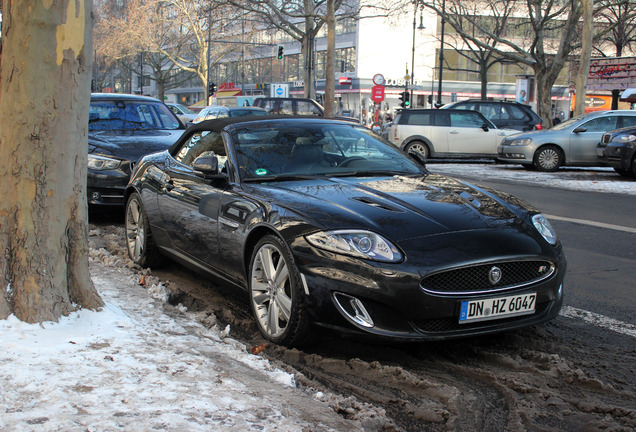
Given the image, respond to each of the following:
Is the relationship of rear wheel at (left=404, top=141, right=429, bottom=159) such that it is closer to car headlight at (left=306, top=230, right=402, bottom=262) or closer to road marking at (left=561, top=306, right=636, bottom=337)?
road marking at (left=561, top=306, right=636, bottom=337)

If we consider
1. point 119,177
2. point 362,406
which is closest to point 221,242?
point 362,406

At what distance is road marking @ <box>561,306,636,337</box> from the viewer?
4.59m

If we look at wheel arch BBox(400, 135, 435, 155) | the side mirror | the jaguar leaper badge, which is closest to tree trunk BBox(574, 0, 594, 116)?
wheel arch BBox(400, 135, 435, 155)

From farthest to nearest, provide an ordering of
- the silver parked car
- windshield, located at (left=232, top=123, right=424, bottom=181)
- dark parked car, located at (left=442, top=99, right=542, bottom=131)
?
dark parked car, located at (left=442, top=99, right=542, bottom=131) → the silver parked car → windshield, located at (left=232, top=123, right=424, bottom=181)

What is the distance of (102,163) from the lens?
29.6ft

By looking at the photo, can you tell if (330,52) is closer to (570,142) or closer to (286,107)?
(286,107)

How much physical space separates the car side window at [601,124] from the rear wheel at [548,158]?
37.6 inches

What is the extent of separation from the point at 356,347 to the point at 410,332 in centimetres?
58

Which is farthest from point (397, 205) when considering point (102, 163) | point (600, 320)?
point (102, 163)

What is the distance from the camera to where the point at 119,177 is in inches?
352

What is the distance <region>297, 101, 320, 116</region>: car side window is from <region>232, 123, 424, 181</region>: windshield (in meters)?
21.2

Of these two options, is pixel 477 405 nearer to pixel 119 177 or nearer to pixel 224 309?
pixel 224 309

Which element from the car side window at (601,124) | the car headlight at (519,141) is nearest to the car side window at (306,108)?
the car headlight at (519,141)

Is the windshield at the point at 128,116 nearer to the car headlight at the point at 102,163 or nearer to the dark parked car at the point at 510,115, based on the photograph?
the car headlight at the point at 102,163
